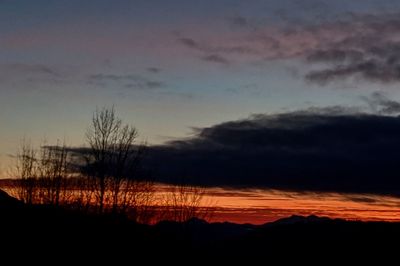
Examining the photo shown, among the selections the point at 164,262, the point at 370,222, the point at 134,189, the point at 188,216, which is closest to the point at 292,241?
the point at 370,222

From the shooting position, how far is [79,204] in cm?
6538

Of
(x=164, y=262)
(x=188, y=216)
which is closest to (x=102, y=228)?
(x=164, y=262)

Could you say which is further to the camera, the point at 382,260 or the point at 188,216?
the point at 188,216

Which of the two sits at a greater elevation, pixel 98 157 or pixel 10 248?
pixel 98 157

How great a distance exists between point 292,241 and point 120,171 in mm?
47866

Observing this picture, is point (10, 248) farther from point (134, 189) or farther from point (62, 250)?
point (134, 189)

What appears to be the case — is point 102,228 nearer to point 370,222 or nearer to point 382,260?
point 382,260

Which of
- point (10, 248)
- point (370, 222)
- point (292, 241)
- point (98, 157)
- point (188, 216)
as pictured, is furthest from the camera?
point (292, 241)

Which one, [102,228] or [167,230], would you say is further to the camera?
[167,230]

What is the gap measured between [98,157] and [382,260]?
3122 cm

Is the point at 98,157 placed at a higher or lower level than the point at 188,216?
higher

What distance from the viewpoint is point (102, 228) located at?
177 ft

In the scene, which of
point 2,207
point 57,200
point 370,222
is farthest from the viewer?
point 370,222

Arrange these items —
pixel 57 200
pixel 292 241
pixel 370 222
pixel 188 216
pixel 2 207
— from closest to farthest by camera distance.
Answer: pixel 2 207
pixel 57 200
pixel 188 216
pixel 370 222
pixel 292 241
